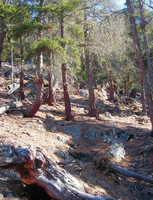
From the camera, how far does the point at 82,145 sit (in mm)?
9406

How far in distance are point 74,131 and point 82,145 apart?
1.27m

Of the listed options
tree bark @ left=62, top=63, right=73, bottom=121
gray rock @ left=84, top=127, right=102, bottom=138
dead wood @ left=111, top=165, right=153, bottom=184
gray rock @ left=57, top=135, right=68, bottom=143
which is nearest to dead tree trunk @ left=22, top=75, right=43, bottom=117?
tree bark @ left=62, top=63, right=73, bottom=121

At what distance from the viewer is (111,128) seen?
11.1m

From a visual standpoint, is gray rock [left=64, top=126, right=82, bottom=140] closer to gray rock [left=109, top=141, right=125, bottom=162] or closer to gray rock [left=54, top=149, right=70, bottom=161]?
gray rock [left=109, top=141, right=125, bottom=162]

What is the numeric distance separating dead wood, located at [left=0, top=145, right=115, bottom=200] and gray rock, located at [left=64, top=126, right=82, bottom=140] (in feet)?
16.9

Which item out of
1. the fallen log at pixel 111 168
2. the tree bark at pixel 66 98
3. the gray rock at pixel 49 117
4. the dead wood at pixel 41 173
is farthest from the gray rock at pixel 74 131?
the dead wood at pixel 41 173

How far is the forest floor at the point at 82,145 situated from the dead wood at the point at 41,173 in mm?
644

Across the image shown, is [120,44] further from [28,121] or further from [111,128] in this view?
[28,121]

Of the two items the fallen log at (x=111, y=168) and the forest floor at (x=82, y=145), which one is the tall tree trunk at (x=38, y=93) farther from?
the fallen log at (x=111, y=168)

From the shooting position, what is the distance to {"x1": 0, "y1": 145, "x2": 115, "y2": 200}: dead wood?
4590mm

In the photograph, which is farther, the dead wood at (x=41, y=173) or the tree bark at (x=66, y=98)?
the tree bark at (x=66, y=98)

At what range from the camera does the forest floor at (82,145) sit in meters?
6.43

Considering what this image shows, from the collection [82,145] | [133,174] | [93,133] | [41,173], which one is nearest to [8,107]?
[82,145]

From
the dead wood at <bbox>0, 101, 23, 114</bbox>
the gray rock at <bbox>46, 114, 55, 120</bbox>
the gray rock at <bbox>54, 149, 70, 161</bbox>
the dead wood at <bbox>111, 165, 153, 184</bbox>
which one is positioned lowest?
the dead wood at <bbox>111, 165, 153, 184</bbox>
